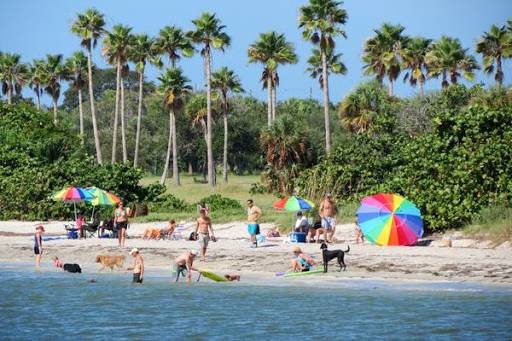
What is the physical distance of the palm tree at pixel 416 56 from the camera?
65.6m

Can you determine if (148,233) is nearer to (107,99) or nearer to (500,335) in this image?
(500,335)

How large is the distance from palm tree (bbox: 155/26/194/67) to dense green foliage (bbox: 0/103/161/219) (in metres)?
22.4

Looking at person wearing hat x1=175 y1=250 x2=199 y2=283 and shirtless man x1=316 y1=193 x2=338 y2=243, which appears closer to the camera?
person wearing hat x1=175 y1=250 x2=199 y2=283

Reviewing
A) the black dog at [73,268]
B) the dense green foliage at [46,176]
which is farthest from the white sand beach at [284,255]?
the dense green foliage at [46,176]

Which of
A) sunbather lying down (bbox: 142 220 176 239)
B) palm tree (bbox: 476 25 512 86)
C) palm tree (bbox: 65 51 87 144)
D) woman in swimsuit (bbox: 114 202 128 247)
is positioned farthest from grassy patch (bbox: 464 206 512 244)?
palm tree (bbox: 65 51 87 144)

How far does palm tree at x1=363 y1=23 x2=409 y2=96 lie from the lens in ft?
215

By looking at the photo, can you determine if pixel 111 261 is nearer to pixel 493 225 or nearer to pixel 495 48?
pixel 493 225

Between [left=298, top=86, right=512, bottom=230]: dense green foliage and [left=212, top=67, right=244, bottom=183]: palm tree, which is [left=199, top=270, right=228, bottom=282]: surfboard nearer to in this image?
[left=298, top=86, right=512, bottom=230]: dense green foliage

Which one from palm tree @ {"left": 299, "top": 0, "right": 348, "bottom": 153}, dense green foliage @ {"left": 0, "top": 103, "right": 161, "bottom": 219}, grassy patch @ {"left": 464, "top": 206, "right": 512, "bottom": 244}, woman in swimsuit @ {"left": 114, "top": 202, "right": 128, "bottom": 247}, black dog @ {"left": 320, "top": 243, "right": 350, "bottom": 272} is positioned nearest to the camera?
black dog @ {"left": 320, "top": 243, "right": 350, "bottom": 272}

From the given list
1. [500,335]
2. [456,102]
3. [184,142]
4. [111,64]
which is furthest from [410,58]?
[500,335]

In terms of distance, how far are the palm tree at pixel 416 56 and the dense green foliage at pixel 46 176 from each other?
25612 mm

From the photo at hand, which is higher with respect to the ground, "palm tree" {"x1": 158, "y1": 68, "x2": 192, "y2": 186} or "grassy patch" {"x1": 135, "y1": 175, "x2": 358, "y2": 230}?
"palm tree" {"x1": 158, "y1": 68, "x2": 192, "y2": 186}

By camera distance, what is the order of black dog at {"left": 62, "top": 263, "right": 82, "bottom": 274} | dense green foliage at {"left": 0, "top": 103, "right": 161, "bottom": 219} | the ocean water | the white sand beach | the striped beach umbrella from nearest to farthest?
the ocean water → the white sand beach → the striped beach umbrella → black dog at {"left": 62, "top": 263, "right": 82, "bottom": 274} → dense green foliage at {"left": 0, "top": 103, "right": 161, "bottom": 219}

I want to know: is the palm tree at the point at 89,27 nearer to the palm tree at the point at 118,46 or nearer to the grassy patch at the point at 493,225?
the palm tree at the point at 118,46
